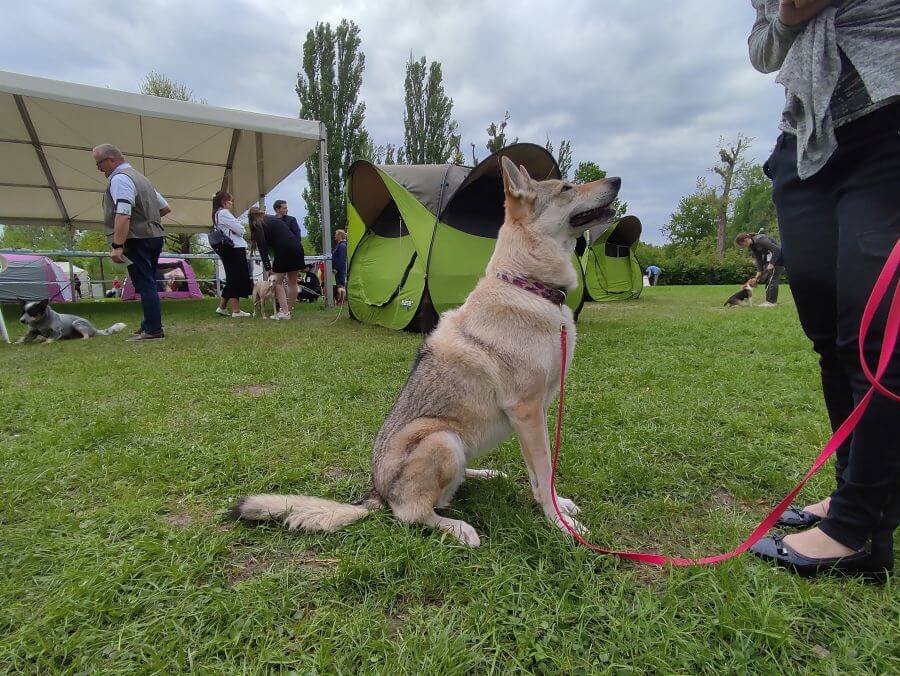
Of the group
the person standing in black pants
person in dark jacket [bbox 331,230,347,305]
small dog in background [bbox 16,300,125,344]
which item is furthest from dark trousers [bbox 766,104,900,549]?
person in dark jacket [bbox 331,230,347,305]

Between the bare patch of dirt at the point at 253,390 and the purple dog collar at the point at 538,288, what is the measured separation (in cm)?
273

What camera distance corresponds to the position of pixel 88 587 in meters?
1.43

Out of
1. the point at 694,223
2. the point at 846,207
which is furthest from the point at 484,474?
the point at 694,223

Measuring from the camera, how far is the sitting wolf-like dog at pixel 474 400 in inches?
71.6

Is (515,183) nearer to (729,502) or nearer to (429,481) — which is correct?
(429,481)

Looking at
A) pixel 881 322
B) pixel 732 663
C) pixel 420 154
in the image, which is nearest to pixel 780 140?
pixel 881 322

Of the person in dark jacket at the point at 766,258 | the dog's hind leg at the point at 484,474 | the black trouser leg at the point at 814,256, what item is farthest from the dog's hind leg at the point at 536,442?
the person in dark jacket at the point at 766,258

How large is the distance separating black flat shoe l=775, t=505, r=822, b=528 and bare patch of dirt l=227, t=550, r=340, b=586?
1.95 m

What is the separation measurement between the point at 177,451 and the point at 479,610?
2.21 meters

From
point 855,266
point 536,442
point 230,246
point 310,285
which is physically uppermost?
point 230,246

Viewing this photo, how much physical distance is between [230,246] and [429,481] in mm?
8465

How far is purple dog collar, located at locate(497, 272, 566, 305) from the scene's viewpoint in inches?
82.2

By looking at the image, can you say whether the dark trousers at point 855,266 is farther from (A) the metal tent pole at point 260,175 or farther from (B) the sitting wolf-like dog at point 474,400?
(A) the metal tent pole at point 260,175

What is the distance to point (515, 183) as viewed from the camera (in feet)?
7.59
